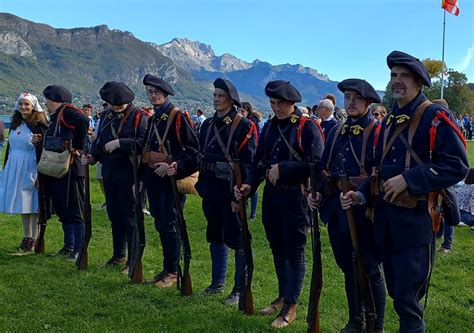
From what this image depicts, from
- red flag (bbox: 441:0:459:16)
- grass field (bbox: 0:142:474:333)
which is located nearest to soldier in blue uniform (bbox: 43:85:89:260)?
grass field (bbox: 0:142:474:333)

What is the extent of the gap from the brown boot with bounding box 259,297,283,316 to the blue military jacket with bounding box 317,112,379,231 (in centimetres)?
139

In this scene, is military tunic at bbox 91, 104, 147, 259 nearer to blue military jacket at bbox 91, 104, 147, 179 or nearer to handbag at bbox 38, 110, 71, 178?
blue military jacket at bbox 91, 104, 147, 179

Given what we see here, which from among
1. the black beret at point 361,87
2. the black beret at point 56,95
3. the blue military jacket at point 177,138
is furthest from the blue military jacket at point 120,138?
the black beret at point 361,87

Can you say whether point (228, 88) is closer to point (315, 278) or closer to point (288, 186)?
point (288, 186)

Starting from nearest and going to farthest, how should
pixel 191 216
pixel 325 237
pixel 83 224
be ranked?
1. pixel 83 224
2. pixel 325 237
3. pixel 191 216

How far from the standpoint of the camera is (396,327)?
551 centimetres

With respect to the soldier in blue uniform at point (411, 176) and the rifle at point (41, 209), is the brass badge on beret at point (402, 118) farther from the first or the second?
the rifle at point (41, 209)

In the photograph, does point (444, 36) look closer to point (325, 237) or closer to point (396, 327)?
point (325, 237)

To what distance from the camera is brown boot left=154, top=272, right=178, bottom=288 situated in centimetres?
678

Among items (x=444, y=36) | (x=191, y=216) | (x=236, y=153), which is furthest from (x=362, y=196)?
(x=444, y=36)

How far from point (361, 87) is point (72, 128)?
470 centimetres

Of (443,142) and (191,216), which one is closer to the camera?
(443,142)

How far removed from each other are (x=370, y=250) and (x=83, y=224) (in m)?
4.67

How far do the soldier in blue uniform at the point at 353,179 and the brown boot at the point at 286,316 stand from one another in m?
0.69
